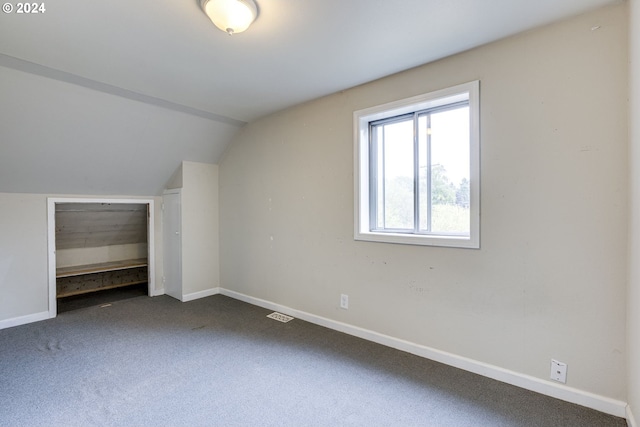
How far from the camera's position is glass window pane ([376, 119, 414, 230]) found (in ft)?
8.71

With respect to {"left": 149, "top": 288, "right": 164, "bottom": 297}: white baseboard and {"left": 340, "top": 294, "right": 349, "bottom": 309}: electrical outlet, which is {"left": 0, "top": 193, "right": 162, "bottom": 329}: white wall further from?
{"left": 340, "top": 294, "right": 349, "bottom": 309}: electrical outlet

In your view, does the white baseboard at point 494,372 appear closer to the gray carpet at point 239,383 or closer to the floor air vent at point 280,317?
the gray carpet at point 239,383

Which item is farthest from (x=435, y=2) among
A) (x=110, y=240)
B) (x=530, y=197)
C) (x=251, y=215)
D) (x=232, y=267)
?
(x=110, y=240)

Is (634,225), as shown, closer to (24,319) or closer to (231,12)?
(231,12)

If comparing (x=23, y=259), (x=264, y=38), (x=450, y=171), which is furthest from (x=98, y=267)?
(x=450, y=171)

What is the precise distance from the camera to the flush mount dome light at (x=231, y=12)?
1.60 meters

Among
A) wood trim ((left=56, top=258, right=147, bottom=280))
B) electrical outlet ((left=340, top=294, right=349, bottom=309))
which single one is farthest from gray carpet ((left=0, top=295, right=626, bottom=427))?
wood trim ((left=56, top=258, right=147, bottom=280))

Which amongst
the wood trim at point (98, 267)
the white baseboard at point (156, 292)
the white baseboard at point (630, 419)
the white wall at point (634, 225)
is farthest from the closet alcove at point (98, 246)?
the white baseboard at point (630, 419)

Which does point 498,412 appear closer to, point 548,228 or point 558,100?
point 548,228

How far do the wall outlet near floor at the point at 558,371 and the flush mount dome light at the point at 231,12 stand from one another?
282 cm

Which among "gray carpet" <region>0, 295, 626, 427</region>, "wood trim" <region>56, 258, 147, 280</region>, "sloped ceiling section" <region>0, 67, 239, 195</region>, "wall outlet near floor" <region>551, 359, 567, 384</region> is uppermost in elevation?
"sloped ceiling section" <region>0, 67, 239, 195</region>

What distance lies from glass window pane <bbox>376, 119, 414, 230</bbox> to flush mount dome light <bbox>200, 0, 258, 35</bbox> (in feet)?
5.06

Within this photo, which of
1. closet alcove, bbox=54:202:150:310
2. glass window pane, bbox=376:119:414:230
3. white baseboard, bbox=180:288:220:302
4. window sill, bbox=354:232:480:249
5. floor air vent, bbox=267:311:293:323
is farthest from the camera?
closet alcove, bbox=54:202:150:310

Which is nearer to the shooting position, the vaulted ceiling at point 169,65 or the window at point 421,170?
the vaulted ceiling at point 169,65
